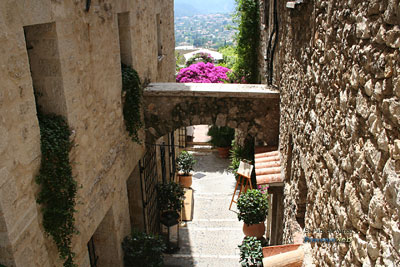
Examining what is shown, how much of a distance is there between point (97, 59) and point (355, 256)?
410 cm

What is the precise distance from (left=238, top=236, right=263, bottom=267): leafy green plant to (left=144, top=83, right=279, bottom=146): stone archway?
199 centimetres

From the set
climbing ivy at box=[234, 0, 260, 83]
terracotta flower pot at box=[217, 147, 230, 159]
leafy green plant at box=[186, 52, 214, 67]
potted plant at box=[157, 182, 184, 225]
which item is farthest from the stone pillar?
leafy green plant at box=[186, 52, 214, 67]

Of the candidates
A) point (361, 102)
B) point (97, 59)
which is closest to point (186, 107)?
point (97, 59)

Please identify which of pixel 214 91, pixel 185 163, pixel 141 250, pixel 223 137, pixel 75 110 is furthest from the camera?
pixel 223 137

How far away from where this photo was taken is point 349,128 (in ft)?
8.64

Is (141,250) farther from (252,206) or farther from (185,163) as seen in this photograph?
(185,163)

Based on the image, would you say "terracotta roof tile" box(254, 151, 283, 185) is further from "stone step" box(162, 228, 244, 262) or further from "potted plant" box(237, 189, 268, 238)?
"stone step" box(162, 228, 244, 262)

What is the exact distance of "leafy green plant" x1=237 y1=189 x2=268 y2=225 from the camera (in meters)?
7.86

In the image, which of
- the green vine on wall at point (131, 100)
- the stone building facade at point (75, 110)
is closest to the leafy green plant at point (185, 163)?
the stone building facade at point (75, 110)

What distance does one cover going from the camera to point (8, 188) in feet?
10.2

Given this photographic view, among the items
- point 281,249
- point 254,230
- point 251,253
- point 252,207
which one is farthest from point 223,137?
point 281,249

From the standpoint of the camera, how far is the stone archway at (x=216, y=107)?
690cm

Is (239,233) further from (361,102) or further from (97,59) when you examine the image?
(361,102)

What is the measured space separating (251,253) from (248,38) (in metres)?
7.53
